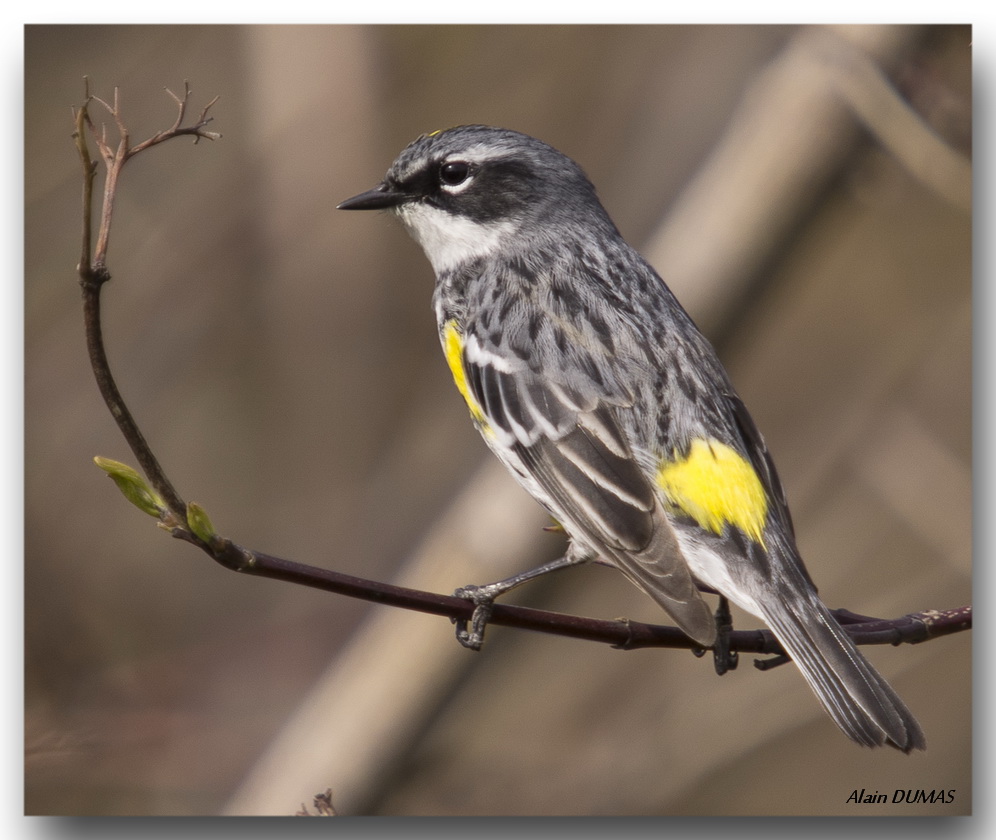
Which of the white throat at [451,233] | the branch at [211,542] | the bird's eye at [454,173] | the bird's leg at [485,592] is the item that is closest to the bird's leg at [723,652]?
the branch at [211,542]

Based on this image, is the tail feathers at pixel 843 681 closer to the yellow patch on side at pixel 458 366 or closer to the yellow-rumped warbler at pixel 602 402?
the yellow-rumped warbler at pixel 602 402

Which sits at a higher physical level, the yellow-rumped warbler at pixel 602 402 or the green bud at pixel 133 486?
the yellow-rumped warbler at pixel 602 402

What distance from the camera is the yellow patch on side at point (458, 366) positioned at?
279 cm

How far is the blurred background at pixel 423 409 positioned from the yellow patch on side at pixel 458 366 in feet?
3.37

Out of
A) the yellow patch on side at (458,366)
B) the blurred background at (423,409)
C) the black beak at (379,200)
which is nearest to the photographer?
the yellow patch on side at (458,366)

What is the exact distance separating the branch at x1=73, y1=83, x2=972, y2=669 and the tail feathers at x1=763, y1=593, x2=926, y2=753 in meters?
0.07

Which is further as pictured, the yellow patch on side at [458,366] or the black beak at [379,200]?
the black beak at [379,200]

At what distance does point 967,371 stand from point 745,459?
3.00 ft

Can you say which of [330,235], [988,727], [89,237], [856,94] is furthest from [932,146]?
[89,237]

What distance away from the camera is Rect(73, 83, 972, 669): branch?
157 centimetres

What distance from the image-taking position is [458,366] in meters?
2.88

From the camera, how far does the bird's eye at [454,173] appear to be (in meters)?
3.02

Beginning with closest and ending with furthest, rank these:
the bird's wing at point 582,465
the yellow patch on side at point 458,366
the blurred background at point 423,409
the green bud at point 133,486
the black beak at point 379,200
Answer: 1. the green bud at point 133,486
2. the bird's wing at point 582,465
3. the yellow patch on side at point 458,366
4. the black beak at point 379,200
5. the blurred background at point 423,409

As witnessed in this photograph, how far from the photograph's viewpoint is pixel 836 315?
396 centimetres
